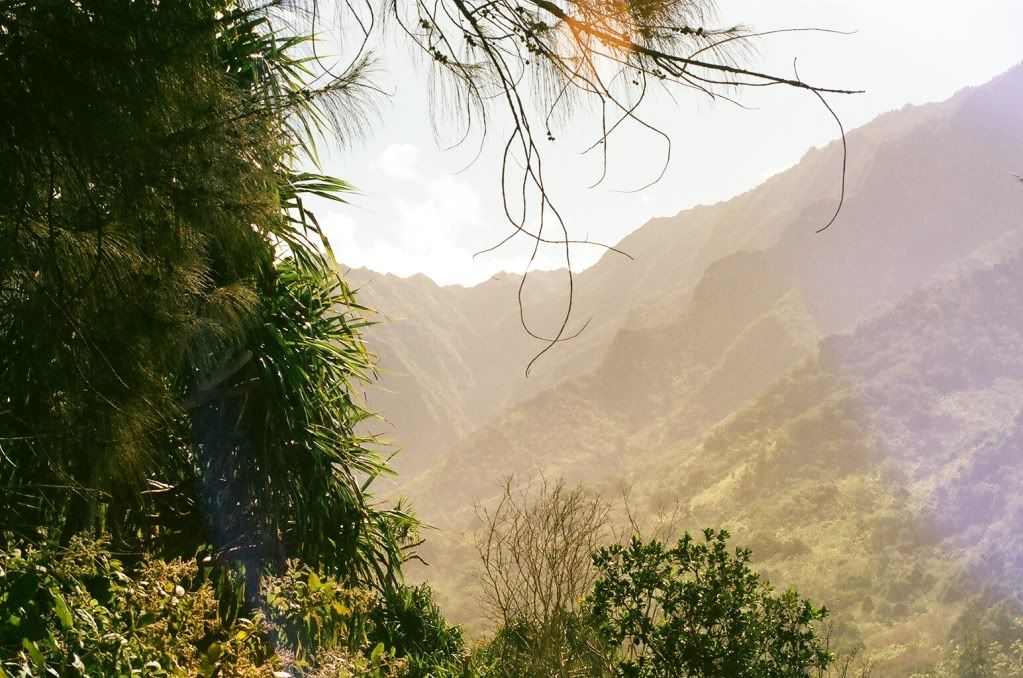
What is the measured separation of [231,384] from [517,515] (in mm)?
2638

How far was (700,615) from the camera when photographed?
3.99m

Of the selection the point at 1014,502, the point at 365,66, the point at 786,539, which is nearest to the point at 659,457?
the point at 786,539

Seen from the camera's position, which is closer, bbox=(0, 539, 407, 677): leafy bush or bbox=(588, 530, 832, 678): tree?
bbox=(0, 539, 407, 677): leafy bush

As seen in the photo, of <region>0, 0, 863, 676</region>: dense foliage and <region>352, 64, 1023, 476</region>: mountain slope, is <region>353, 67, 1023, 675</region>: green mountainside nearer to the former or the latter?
<region>352, 64, 1023, 476</region>: mountain slope

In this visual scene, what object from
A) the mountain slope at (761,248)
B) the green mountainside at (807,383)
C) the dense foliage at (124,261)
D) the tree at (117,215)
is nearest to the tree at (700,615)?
the dense foliage at (124,261)

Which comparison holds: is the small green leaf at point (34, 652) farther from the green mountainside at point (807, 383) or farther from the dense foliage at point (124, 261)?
the green mountainside at point (807, 383)

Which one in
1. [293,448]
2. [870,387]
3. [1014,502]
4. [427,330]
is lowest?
[1014,502]

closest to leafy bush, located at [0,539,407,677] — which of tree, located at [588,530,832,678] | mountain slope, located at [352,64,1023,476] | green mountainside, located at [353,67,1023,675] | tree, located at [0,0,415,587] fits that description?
tree, located at [0,0,415,587]

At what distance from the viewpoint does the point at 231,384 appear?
3.72 m

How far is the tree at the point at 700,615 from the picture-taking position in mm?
3902

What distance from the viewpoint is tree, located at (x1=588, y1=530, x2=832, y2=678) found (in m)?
3.90

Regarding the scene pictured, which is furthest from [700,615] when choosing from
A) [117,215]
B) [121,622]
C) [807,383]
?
[807,383]

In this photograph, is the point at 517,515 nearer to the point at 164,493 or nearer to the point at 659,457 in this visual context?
the point at 164,493

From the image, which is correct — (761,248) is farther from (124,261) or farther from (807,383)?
(124,261)
